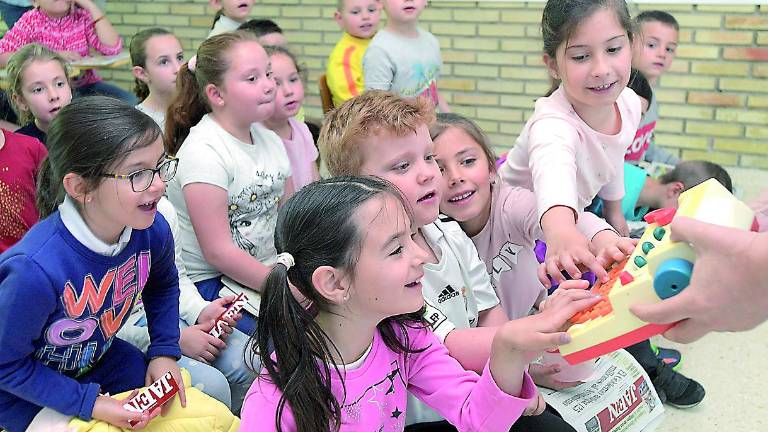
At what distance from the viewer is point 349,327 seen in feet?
4.57

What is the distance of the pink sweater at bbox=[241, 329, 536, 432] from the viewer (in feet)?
4.26

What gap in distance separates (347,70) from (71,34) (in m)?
1.46

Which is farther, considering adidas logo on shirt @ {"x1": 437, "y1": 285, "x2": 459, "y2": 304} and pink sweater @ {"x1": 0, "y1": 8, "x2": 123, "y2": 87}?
pink sweater @ {"x1": 0, "y1": 8, "x2": 123, "y2": 87}

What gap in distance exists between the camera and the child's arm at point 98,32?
3.99 m

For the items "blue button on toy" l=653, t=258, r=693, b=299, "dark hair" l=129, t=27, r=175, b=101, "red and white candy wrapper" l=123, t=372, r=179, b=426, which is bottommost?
"red and white candy wrapper" l=123, t=372, r=179, b=426

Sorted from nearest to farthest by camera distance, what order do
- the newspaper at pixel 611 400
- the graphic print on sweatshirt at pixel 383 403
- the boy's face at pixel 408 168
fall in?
1. the graphic print on sweatshirt at pixel 383 403
2. the boy's face at pixel 408 168
3. the newspaper at pixel 611 400

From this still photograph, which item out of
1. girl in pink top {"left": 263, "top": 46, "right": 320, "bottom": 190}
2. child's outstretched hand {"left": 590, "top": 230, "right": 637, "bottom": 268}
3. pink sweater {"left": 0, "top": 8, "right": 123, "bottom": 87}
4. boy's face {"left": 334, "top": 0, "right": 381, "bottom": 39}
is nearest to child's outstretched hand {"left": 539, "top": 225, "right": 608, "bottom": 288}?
child's outstretched hand {"left": 590, "top": 230, "right": 637, "bottom": 268}

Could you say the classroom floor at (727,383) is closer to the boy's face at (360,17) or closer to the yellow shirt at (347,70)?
the yellow shirt at (347,70)

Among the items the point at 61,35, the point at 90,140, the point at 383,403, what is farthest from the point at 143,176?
the point at 61,35

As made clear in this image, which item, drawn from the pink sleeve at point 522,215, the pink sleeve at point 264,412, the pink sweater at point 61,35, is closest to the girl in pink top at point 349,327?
the pink sleeve at point 264,412

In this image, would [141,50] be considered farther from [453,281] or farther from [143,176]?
[453,281]

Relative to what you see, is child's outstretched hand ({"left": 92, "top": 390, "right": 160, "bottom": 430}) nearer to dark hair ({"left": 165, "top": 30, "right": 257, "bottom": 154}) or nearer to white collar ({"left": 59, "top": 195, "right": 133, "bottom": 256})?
white collar ({"left": 59, "top": 195, "right": 133, "bottom": 256})

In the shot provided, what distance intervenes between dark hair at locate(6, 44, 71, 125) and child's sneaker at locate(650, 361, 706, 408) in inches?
93.1

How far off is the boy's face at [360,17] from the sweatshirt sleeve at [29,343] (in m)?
2.69
